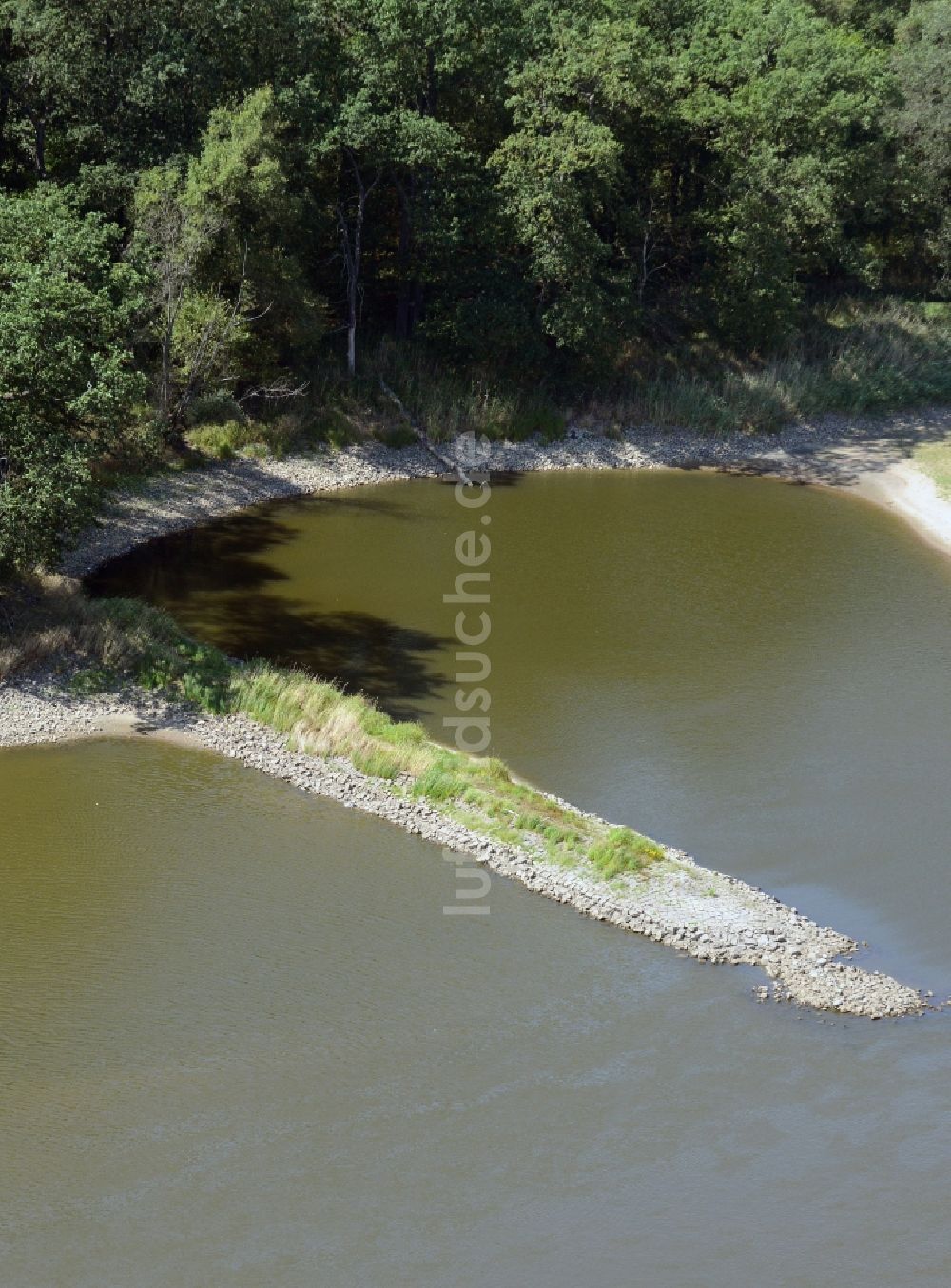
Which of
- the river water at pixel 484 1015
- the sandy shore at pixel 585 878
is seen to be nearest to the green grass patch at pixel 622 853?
the sandy shore at pixel 585 878

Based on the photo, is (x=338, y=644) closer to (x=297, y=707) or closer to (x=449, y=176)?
(x=297, y=707)

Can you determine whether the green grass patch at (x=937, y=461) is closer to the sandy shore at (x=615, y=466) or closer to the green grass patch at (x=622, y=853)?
the sandy shore at (x=615, y=466)

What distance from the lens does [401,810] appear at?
20438 mm

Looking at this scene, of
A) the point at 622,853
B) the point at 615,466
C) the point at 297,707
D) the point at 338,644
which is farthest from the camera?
the point at 615,466

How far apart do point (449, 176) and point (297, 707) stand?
22524mm

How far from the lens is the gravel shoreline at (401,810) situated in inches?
669

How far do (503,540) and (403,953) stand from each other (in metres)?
17.9

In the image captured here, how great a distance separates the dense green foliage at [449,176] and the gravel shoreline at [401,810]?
2328 millimetres

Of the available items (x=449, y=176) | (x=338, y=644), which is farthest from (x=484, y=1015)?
(x=449, y=176)


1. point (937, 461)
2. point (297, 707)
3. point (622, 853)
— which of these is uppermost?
point (937, 461)

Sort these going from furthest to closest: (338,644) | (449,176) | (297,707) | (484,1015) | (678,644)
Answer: (449,176) → (678,644) → (338,644) → (297,707) → (484,1015)

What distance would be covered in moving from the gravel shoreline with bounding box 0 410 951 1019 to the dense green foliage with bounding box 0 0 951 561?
2.33 meters

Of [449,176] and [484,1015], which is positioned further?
[449,176]

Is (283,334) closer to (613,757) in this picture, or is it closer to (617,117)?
(617,117)
